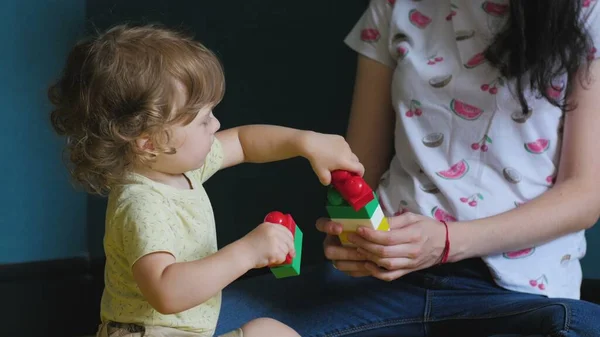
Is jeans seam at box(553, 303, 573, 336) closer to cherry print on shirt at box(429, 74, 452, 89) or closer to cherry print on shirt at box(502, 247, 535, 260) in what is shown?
cherry print on shirt at box(502, 247, 535, 260)

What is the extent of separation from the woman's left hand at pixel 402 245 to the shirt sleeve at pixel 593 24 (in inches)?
13.6

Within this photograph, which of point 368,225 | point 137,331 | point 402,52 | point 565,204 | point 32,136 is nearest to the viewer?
point 137,331

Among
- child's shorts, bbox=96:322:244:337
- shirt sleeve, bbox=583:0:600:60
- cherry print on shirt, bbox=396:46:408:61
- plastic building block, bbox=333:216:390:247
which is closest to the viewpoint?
child's shorts, bbox=96:322:244:337

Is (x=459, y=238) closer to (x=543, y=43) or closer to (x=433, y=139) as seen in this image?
(x=433, y=139)

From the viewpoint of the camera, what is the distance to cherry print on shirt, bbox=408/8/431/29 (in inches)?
53.2

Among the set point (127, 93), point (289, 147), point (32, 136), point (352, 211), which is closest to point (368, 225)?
point (352, 211)

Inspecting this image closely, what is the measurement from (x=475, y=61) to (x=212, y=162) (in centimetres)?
45

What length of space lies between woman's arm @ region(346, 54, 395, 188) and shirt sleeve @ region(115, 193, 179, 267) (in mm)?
512

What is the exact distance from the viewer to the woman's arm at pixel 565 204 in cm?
121

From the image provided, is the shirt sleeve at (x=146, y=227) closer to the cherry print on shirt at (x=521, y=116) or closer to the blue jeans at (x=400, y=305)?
the blue jeans at (x=400, y=305)

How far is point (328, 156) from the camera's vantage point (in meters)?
1.09

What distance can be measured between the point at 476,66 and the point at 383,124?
0.67 ft

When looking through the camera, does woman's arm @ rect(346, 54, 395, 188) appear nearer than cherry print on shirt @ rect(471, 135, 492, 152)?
No

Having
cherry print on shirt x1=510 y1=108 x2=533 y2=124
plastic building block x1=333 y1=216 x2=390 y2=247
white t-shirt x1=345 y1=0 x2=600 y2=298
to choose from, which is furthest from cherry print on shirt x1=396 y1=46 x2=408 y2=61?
plastic building block x1=333 y1=216 x2=390 y2=247
